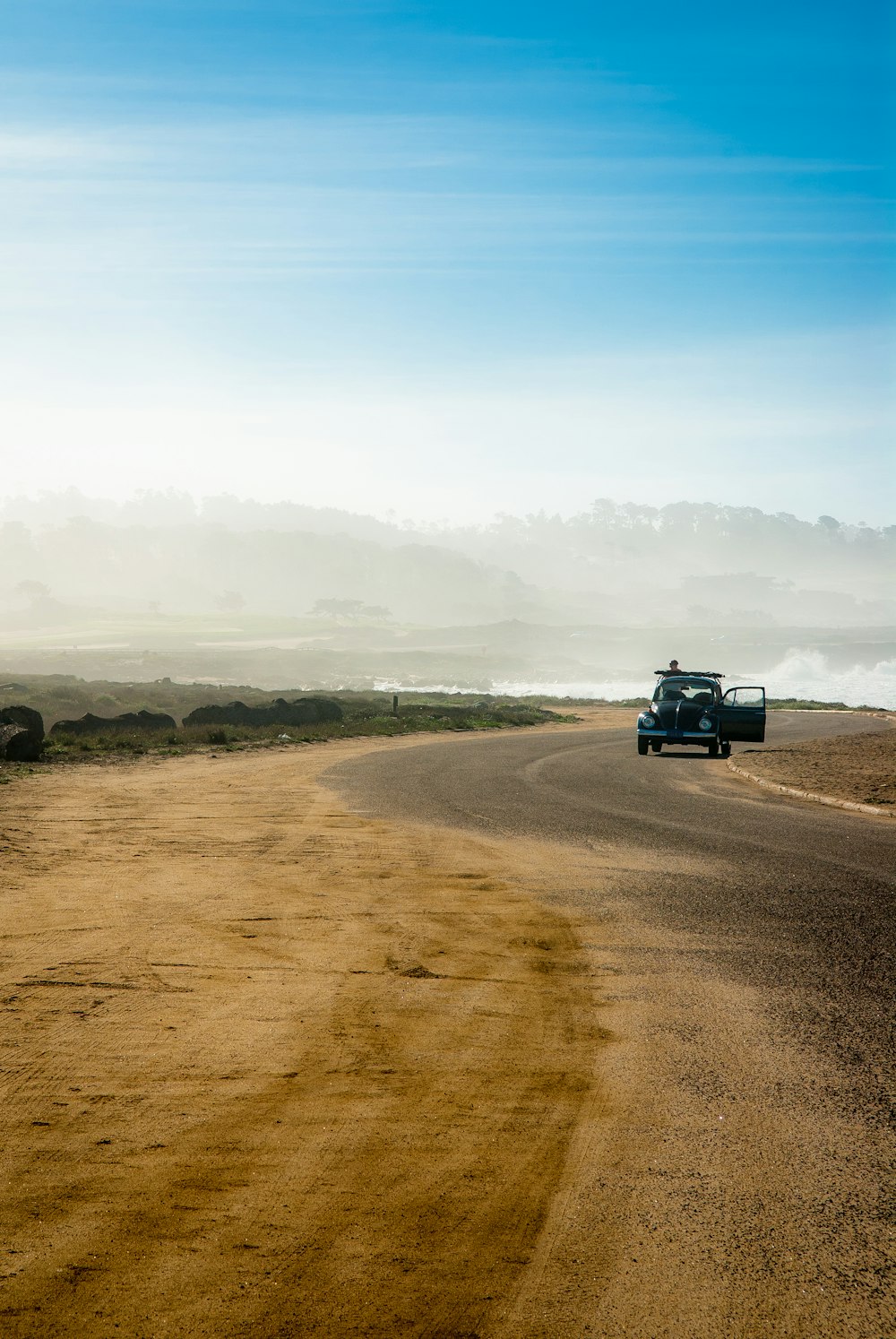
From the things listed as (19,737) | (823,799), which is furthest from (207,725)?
(823,799)

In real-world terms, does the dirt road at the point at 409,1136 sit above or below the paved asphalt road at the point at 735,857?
below

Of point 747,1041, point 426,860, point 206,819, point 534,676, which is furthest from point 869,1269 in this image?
point 534,676

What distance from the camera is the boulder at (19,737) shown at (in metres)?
22.9

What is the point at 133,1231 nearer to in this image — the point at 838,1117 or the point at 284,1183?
the point at 284,1183

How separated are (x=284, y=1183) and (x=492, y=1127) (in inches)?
42.5

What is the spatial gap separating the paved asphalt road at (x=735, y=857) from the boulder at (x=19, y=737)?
7.73m

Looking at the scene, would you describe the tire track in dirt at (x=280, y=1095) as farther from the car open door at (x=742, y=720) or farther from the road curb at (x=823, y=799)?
the car open door at (x=742, y=720)

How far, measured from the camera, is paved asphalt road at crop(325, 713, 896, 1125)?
6434mm

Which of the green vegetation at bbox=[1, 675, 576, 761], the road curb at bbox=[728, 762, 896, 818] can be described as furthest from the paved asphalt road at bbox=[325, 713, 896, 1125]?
the green vegetation at bbox=[1, 675, 576, 761]

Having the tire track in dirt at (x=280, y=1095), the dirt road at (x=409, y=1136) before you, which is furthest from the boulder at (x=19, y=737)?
the dirt road at (x=409, y=1136)

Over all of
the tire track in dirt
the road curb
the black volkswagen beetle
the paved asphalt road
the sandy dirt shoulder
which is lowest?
the tire track in dirt

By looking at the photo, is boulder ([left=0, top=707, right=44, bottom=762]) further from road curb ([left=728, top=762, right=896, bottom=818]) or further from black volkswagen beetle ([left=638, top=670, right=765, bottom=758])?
road curb ([left=728, top=762, right=896, bottom=818])

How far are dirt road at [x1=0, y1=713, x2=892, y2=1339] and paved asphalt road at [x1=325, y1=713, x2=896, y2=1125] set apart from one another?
362 millimetres

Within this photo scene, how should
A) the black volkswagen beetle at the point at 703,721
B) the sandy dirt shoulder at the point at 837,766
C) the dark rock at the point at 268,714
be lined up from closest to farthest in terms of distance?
the sandy dirt shoulder at the point at 837,766 → the black volkswagen beetle at the point at 703,721 → the dark rock at the point at 268,714
